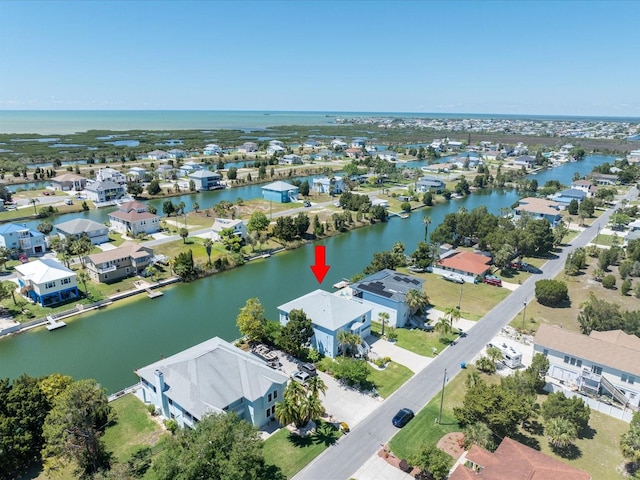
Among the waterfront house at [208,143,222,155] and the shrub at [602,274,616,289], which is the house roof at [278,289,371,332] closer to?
the shrub at [602,274,616,289]

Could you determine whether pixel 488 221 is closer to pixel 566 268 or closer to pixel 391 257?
pixel 566 268

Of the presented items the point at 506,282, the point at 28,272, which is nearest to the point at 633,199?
the point at 506,282

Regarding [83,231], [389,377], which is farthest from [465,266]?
[83,231]

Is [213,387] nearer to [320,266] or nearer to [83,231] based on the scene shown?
[320,266]

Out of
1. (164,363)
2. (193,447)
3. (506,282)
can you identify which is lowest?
(506,282)

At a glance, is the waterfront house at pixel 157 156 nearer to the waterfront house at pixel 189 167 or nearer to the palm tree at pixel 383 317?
the waterfront house at pixel 189 167

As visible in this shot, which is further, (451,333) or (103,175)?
(103,175)
